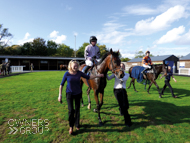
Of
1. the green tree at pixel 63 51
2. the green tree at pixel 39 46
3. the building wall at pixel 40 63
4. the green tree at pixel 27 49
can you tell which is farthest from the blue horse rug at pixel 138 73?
the green tree at pixel 63 51

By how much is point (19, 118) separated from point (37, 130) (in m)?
1.27

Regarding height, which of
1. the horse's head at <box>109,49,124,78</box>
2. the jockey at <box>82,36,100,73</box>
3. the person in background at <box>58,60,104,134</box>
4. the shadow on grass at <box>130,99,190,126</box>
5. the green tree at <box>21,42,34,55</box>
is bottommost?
the shadow on grass at <box>130,99,190,126</box>

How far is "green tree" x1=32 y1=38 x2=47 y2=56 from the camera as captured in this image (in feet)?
166

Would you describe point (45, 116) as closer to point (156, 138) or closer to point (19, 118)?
point (19, 118)

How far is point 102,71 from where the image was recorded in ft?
12.6

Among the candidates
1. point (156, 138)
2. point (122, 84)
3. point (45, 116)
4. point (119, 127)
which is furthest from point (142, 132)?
point (45, 116)

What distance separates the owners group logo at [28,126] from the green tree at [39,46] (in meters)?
53.5

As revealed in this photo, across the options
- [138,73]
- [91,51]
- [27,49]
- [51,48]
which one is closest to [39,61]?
[27,49]

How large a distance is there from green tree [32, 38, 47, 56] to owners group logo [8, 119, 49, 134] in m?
53.5

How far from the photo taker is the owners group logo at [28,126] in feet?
10.9

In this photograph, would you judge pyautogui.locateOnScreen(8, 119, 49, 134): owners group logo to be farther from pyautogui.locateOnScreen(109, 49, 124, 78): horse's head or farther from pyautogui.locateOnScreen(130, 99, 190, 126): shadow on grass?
pyautogui.locateOnScreen(130, 99, 190, 126): shadow on grass

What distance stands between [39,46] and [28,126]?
54.7 meters

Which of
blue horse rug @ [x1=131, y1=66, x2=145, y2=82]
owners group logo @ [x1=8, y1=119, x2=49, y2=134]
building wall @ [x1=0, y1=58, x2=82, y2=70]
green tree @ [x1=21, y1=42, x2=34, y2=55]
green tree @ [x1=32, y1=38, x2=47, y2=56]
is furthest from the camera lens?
green tree @ [x1=32, y1=38, x2=47, y2=56]

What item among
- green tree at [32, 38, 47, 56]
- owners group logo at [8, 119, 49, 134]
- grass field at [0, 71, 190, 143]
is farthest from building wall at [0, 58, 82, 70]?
owners group logo at [8, 119, 49, 134]
